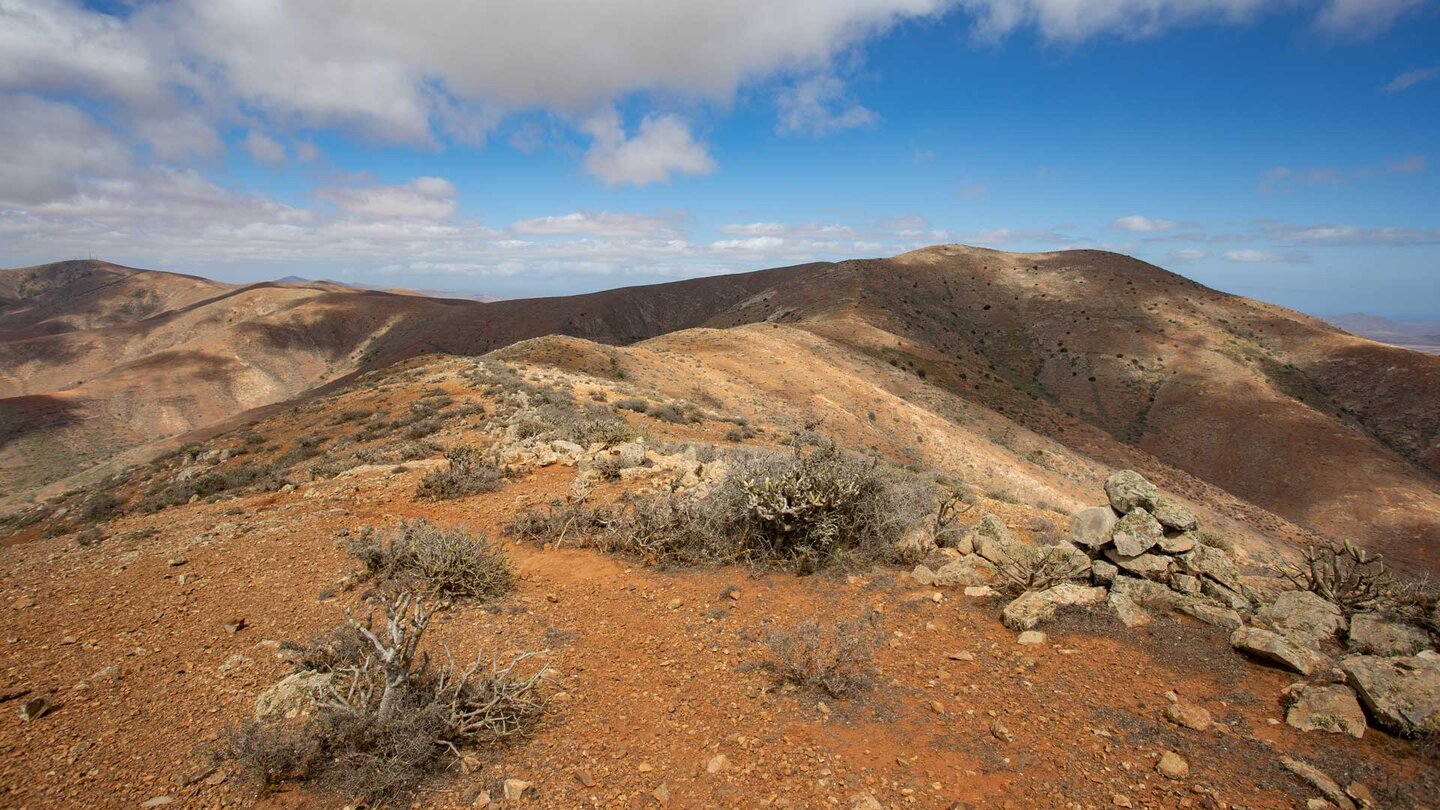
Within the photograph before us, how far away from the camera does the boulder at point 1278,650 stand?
4.25 metres

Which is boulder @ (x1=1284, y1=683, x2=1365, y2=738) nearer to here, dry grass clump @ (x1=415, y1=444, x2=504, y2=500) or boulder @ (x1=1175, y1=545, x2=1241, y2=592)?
boulder @ (x1=1175, y1=545, x2=1241, y2=592)

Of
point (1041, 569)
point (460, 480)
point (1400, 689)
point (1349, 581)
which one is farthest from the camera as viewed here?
point (460, 480)

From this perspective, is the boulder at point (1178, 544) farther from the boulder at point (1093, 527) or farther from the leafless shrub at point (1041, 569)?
the leafless shrub at point (1041, 569)

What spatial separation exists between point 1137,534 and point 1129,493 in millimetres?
710

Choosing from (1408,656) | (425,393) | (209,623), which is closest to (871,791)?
(1408,656)

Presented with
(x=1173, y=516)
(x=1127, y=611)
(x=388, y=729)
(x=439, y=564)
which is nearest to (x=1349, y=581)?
(x=1173, y=516)

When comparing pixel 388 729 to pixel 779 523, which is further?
pixel 779 523

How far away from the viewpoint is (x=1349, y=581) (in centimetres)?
547

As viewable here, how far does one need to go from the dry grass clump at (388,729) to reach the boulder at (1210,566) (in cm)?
641

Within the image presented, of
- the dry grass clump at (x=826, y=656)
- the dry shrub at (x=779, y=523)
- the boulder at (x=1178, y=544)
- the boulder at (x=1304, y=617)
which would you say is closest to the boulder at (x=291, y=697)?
the dry shrub at (x=779, y=523)

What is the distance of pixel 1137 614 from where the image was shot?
5.22m

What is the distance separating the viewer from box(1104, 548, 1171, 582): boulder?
5.84 meters

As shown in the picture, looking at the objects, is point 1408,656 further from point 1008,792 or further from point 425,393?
point 425,393

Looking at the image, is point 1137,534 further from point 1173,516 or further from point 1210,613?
point 1210,613
